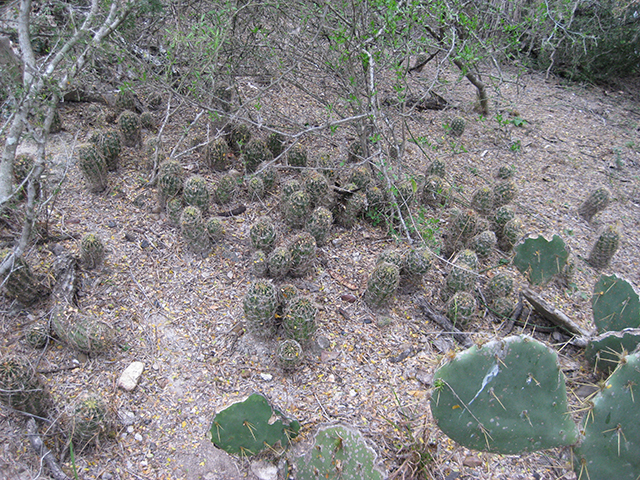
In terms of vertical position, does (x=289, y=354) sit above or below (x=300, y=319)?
below

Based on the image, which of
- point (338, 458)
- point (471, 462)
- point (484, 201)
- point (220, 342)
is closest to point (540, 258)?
point (484, 201)

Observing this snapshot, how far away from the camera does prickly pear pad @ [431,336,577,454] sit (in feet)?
6.35

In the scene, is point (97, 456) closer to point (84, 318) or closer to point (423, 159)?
point (84, 318)

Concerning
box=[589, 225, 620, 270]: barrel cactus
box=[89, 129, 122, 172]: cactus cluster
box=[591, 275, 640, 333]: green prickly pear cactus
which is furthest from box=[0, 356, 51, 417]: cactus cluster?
box=[589, 225, 620, 270]: barrel cactus

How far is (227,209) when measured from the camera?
141 inches

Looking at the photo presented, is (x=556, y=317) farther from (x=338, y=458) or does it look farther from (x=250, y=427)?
(x=250, y=427)

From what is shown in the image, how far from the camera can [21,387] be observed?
2121 millimetres

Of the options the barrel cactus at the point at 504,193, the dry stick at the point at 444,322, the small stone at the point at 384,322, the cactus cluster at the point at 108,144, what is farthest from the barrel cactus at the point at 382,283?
the cactus cluster at the point at 108,144

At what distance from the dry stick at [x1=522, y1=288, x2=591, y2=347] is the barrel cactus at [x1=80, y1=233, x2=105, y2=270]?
302 centimetres

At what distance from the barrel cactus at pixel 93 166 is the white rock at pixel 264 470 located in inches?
98.5

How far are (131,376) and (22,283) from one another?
2.98 feet

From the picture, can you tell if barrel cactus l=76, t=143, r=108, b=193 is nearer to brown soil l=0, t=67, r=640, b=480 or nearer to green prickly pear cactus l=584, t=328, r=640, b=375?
brown soil l=0, t=67, r=640, b=480

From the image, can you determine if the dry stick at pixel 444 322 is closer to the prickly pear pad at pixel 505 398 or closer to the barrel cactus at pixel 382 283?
the barrel cactus at pixel 382 283

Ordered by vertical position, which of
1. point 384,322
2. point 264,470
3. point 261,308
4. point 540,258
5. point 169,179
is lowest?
point 264,470
